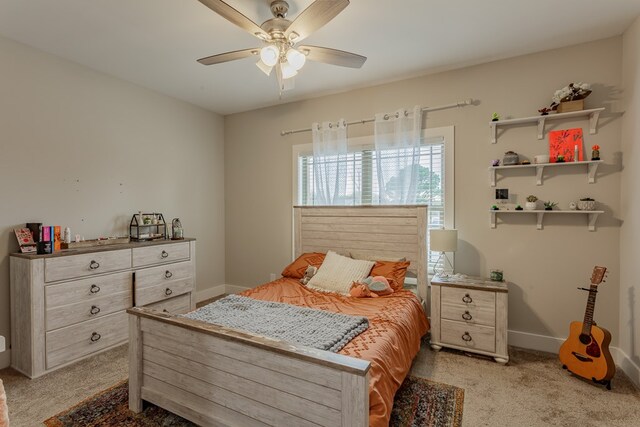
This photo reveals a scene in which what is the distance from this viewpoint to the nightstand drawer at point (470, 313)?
262cm

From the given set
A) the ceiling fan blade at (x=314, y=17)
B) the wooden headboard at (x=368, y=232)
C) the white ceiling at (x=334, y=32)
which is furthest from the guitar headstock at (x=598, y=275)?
the ceiling fan blade at (x=314, y=17)

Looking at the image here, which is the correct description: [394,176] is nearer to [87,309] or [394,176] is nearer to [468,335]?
[468,335]

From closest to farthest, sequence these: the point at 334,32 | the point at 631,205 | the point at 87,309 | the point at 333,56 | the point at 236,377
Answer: the point at 236,377, the point at 333,56, the point at 631,205, the point at 334,32, the point at 87,309

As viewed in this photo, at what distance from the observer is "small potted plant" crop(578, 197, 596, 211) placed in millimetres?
2566

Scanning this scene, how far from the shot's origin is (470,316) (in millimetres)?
2689

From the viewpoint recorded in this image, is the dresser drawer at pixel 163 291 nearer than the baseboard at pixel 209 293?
Yes

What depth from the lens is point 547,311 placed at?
2834 mm

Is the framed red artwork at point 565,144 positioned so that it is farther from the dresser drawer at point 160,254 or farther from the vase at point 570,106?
the dresser drawer at point 160,254

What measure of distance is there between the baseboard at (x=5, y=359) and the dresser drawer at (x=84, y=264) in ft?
2.43

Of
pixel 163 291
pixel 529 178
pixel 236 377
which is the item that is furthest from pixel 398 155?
pixel 163 291

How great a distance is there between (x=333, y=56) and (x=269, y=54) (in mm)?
466

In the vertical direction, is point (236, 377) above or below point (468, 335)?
above

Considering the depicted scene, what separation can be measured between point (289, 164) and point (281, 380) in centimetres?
304

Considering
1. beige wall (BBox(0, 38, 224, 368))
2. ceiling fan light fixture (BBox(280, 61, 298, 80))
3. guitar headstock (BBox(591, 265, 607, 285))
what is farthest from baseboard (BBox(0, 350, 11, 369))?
guitar headstock (BBox(591, 265, 607, 285))
